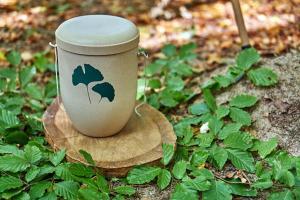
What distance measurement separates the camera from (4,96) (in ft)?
7.67

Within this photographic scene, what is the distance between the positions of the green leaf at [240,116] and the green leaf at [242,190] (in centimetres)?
36

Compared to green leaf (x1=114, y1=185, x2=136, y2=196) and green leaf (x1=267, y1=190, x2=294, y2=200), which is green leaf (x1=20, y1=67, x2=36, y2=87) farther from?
green leaf (x1=267, y1=190, x2=294, y2=200)

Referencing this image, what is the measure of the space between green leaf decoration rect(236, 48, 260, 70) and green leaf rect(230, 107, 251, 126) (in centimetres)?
29

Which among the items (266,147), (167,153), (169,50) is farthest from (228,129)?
(169,50)

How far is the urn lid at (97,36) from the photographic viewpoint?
1.71 m

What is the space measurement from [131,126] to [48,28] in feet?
5.28

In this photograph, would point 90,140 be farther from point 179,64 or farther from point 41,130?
point 179,64

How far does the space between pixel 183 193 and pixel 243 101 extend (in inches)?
24.6

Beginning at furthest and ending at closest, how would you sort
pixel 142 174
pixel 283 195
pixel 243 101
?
pixel 243 101 < pixel 142 174 < pixel 283 195

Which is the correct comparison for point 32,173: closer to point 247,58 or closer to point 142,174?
point 142,174

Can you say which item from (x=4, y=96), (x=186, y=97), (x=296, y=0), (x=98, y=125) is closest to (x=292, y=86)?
(x=186, y=97)

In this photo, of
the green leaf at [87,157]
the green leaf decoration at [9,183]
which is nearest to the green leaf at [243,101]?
the green leaf at [87,157]

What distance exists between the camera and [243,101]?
2133 mm

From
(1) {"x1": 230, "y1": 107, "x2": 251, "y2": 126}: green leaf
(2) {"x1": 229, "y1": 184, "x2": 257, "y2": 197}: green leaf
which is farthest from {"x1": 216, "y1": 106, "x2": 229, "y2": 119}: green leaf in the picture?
(2) {"x1": 229, "y1": 184, "x2": 257, "y2": 197}: green leaf
